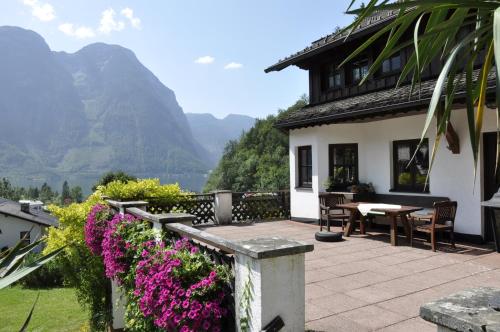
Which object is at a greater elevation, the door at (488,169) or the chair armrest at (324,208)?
the door at (488,169)

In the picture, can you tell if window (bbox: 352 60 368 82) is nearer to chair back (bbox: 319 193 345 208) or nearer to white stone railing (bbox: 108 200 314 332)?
chair back (bbox: 319 193 345 208)

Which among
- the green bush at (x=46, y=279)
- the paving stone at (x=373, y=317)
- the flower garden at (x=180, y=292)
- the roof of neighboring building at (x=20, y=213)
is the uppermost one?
the flower garden at (x=180, y=292)

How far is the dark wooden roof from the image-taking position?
7.77 metres

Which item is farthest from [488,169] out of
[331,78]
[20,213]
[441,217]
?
[20,213]

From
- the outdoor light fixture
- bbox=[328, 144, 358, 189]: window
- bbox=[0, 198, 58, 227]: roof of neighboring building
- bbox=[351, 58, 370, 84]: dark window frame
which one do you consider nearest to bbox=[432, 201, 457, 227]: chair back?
the outdoor light fixture

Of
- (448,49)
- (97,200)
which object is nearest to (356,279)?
(448,49)

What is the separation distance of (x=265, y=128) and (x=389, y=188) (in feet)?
157

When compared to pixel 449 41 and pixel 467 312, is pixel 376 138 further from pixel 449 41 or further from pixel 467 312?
pixel 467 312

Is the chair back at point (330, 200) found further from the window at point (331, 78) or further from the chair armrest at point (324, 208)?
the window at point (331, 78)

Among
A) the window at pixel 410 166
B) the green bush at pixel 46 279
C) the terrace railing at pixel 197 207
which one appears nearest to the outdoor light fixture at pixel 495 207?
the window at pixel 410 166

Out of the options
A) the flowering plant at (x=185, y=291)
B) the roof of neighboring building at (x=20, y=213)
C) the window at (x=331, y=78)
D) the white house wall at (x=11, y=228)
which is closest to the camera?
the flowering plant at (x=185, y=291)

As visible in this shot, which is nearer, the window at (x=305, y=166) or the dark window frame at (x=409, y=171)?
the dark window frame at (x=409, y=171)

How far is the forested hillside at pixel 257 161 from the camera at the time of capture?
50.3 m

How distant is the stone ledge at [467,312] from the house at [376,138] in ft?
19.3
